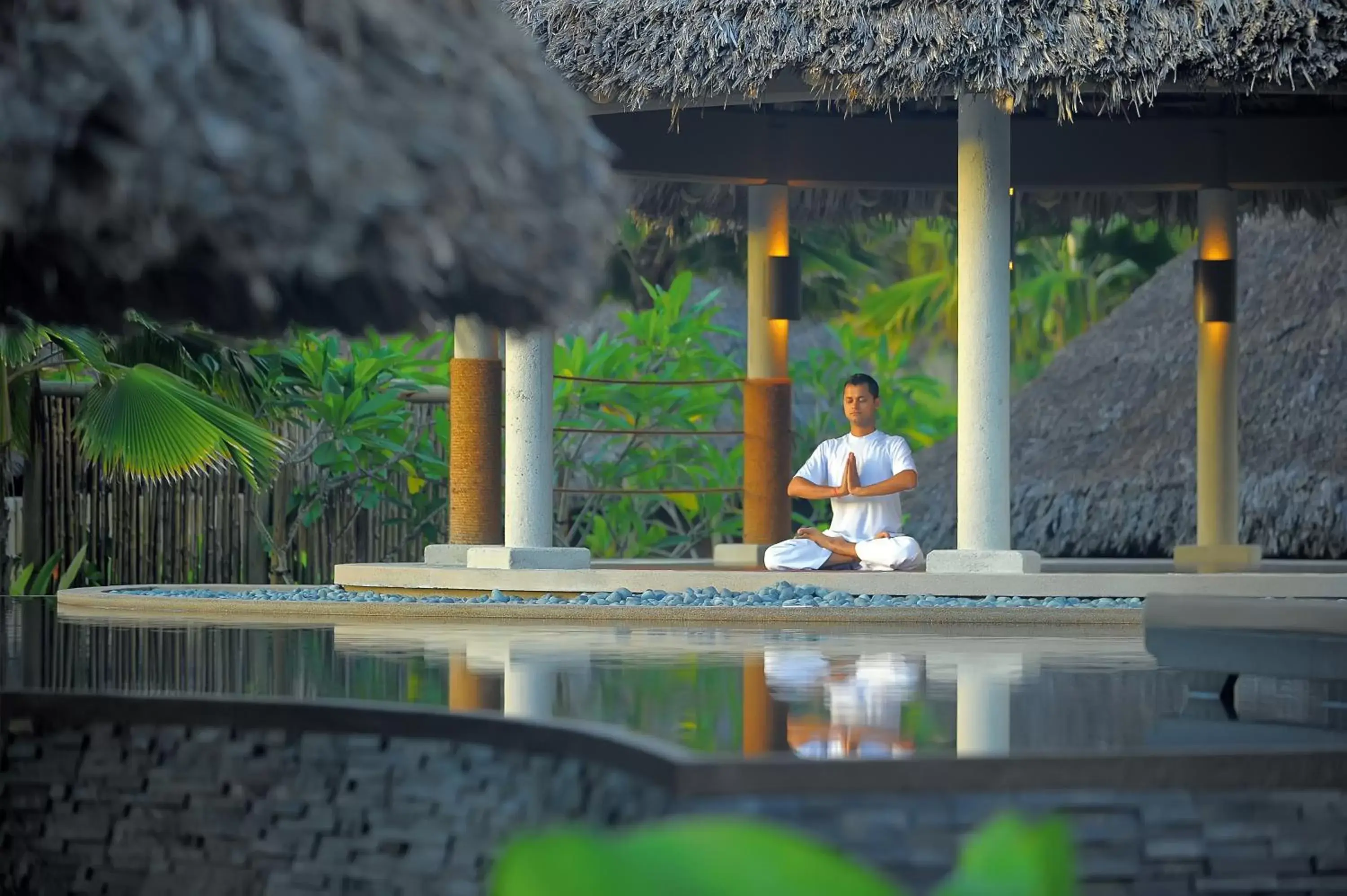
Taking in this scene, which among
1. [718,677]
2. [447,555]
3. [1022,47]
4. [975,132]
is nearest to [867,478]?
[975,132]

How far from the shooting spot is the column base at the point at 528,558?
31.6 ft

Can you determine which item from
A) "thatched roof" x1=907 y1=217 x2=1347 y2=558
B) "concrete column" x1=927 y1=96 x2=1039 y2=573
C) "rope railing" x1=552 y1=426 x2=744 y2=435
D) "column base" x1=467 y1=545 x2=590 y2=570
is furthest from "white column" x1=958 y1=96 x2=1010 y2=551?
"thatched roof" x1=907 y1=217 x2=1347 y2=558

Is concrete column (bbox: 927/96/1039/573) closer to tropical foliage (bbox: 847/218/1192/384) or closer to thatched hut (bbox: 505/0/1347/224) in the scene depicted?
thatched hut (bbox: 505/0/1347/224)

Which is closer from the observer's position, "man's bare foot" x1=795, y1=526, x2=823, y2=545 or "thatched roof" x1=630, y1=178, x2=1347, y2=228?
"man's bare foot" x1=795, y1=526, x2=823, y2=545

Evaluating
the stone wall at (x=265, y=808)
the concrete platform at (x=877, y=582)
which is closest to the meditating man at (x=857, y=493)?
the concrete platform at (x=877, y=582)

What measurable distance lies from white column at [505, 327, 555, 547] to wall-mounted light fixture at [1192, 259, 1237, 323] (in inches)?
166

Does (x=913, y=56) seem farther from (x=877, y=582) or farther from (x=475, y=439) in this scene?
(x=475, y=439)

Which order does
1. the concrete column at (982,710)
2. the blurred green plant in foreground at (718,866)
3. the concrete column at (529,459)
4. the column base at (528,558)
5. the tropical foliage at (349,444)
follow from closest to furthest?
the blurred green plant in foreground at (718,866) < the concrete column at (982,710) < the column base at (528,558) < the concrete column at (529,459) < the tropical foliage at (349,444)

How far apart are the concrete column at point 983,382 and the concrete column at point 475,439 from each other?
267 centimetres

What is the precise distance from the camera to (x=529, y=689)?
201 inches

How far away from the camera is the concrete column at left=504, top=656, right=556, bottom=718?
4.46m

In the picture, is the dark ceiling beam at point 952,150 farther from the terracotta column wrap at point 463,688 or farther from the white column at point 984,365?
the terracotta column wrap at point 463,688

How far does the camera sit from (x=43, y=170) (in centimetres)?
304

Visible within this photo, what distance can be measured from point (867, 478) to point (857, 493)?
204 millimetres
